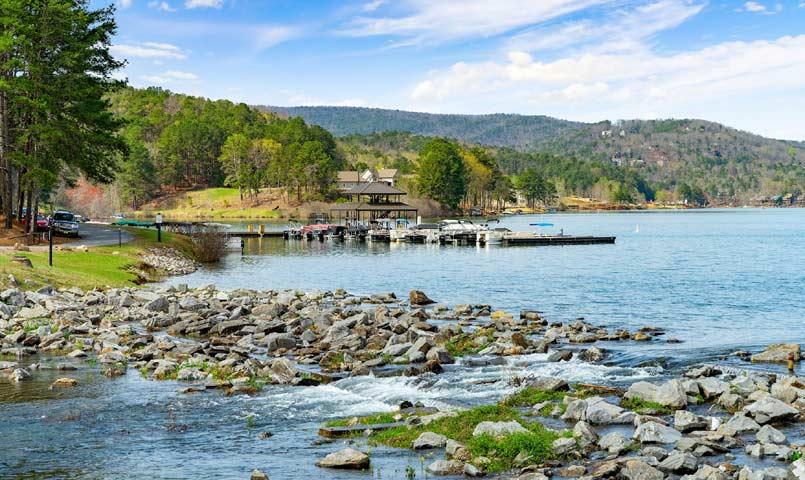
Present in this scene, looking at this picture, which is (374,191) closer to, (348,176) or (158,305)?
(158,305)

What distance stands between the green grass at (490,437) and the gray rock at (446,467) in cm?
52

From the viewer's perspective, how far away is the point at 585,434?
52.0 ft

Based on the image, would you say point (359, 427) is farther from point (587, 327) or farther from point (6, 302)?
point (6, 302)

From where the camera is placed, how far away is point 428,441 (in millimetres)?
15773

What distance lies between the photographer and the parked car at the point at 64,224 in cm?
5934

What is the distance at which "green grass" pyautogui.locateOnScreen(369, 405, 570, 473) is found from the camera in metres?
14.9

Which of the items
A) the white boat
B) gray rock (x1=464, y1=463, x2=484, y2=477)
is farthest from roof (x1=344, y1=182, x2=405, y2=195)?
gray rock (x1=464, y1=463, x2=484, y2=477)

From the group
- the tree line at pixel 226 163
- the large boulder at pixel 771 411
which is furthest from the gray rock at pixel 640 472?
the tree line at pixel 226 163

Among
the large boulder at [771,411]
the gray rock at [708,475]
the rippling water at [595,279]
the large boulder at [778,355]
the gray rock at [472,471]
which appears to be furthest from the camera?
the rippling water at [595,279]

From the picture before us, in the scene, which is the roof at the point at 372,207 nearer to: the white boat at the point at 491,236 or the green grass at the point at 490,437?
the white boat at the point at 491,236

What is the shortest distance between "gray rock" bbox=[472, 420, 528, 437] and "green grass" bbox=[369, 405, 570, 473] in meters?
0.16

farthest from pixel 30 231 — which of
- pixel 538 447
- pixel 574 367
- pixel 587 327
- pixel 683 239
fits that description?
pixel 683 239

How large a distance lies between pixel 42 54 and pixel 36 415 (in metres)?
43.0

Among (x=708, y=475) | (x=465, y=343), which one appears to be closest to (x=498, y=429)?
(x=708, y=475)
